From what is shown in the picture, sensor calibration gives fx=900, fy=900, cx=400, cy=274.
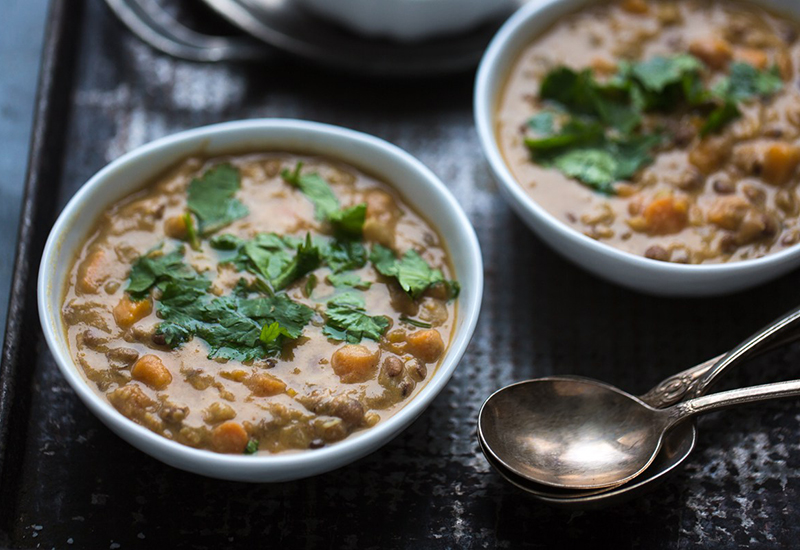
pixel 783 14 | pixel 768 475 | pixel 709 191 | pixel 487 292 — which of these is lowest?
pixel 768 475

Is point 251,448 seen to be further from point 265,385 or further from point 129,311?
point 129,311

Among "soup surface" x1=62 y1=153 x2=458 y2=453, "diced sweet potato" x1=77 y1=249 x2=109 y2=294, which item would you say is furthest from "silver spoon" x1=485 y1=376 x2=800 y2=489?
"diced sweet potato" x1=77 y1=249 x2=109 y2=294

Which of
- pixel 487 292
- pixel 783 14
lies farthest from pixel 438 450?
pixel 783 14

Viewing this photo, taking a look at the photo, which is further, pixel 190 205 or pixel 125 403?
pixel 190 205

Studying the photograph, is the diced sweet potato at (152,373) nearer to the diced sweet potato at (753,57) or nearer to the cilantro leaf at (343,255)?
the cilantro leaf at (343,255)

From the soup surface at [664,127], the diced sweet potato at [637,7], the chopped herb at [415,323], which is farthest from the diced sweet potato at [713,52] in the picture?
the chopped herb at [415,323]

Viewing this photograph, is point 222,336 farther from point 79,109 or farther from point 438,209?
point 79,109

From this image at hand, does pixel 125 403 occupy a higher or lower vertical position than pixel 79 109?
lower
